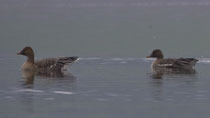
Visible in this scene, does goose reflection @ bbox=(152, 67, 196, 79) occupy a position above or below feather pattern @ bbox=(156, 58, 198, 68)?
below

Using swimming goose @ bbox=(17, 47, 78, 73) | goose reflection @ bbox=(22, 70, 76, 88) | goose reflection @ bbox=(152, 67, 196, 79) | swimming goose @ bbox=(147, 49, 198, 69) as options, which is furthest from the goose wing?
swimming goose @ bbox=(147, 49, 198, 69)

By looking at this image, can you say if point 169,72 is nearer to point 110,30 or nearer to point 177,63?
point 177,63

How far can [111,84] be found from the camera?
51.0 feet

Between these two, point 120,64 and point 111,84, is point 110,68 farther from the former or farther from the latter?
point 111,84

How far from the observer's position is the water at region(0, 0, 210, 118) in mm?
11516

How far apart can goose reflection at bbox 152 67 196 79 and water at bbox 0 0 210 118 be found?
3 cm

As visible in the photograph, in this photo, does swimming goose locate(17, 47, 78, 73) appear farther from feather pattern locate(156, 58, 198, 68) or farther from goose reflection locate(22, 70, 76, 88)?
feather pattern locate(156, 58, 198, 68)

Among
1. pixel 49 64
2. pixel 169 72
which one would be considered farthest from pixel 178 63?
pixel 49 64

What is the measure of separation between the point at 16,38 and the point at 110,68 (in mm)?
15787

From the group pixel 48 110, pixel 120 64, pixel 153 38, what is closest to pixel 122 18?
pixel 153 38

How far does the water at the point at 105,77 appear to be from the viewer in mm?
11516

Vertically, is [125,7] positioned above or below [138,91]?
above

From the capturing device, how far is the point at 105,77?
17359mm

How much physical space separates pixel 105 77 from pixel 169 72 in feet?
10.5
